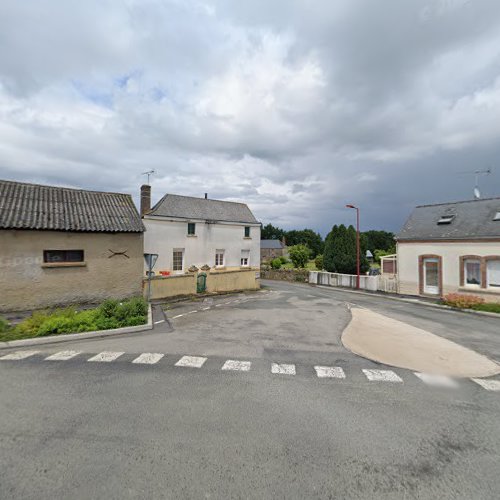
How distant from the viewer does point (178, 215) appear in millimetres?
26766

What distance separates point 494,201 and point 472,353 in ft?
52.3

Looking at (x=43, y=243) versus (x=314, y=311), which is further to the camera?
(x=314, y=311)

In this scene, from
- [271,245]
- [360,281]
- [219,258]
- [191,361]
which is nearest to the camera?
[191,361]

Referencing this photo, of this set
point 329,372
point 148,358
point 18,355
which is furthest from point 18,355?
point 329,372

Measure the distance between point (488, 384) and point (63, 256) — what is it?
1643 cm

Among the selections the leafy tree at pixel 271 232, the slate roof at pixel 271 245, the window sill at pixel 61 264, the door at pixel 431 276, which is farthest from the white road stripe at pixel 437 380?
the leafy tree at pixel 271 232

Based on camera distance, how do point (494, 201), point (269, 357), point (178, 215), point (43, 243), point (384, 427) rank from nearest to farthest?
point (384, 427), point (269, 357), point (43, 243), point (494, 201), point (178, 215)

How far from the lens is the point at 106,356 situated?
289 inches

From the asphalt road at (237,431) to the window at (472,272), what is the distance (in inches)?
589

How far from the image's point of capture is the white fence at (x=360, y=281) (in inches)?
896

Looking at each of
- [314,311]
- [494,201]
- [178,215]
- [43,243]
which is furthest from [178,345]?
[494,201]

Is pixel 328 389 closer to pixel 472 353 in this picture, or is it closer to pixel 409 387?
pixel 409 387

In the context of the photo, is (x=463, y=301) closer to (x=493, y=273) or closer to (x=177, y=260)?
(x=493, y=273)

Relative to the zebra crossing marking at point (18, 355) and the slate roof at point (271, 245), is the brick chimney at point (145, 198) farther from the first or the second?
the slate roof at point (271, 245)
